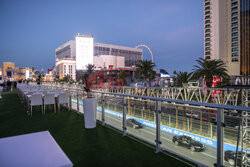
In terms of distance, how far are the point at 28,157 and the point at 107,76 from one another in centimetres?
8613

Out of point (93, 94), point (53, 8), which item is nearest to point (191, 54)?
point (53, 8)

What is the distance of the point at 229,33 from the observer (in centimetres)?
6475

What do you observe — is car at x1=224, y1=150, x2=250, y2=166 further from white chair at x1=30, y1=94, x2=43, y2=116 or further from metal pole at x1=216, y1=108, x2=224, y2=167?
white chair at x1=30, y1=94, x2=43, y2=116

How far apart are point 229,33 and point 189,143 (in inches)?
3034

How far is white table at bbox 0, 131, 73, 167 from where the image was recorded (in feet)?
3.38

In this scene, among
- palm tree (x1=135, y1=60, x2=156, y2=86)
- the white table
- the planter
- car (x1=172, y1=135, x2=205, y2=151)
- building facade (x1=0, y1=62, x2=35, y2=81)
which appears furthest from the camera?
building facade (x1=0, y1=62, x2=35, y2=81)

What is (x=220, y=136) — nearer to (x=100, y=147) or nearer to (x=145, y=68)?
(x=100, y=147)

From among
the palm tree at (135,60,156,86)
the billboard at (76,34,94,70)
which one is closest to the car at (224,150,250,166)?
the palm tree at (135,60,156,86)

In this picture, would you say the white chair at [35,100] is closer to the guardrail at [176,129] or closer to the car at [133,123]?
the guardrail at [176,129]

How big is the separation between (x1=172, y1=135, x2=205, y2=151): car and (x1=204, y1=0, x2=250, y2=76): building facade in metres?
69.1

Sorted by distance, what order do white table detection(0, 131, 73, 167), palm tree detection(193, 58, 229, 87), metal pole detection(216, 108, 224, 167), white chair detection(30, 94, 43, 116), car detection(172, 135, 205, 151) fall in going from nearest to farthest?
white table detection(0, 131, 73, 167)
metal pole detection(216, 108, 224, 167)
car detection(172, 135, 205, 151)
white chair detection(30, 94, 43, 116)
palm tree detection(193, 58, 229, 87)

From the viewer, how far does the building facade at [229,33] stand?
199ft

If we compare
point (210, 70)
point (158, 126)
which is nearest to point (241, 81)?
point (210, 70)

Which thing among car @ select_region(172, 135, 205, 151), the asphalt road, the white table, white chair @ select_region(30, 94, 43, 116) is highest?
the white table
